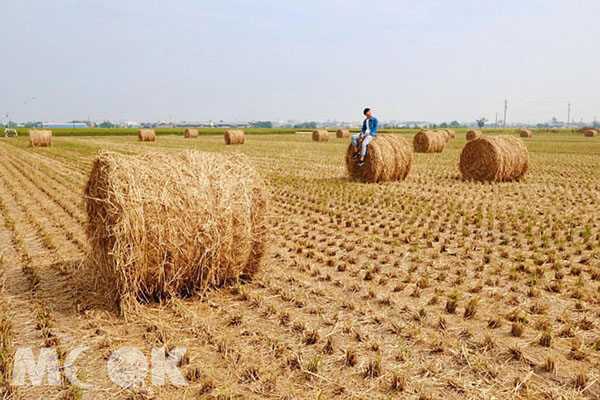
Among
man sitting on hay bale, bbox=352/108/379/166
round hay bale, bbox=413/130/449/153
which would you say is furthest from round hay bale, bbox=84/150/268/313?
round hay bale, bbox=413/130/449/153

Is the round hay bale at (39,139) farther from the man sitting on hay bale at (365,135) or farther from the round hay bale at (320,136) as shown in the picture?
the man sitting on hay bale at (365,135)

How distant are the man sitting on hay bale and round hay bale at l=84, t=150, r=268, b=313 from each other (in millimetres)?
9510

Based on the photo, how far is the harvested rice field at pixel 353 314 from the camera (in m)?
3.88

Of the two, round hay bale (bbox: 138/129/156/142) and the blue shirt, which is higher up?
the blue shirt

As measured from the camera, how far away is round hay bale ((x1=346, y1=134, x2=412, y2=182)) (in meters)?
15.3

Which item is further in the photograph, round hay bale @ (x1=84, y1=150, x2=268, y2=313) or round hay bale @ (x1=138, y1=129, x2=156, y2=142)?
round hay bale @ (x1=138, y1=129, x2=156, y2=142)

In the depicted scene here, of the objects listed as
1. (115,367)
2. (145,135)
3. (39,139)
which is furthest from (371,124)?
(145,135)

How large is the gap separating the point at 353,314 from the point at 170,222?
2.37 meters

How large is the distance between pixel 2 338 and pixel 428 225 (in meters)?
7.53

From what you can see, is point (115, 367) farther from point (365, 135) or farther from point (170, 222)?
point (365, 135)

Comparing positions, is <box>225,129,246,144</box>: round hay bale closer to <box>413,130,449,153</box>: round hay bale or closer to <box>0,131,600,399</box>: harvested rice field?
<box>413,130,449,153</box>: round hay bale

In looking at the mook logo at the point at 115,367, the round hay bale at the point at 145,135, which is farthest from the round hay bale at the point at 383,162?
the round hay bale at the point at 145,135

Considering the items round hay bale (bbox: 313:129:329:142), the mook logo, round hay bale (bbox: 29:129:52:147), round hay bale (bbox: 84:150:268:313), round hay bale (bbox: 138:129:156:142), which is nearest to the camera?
the mook logo

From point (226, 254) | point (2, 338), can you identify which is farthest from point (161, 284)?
point (2, 338)
